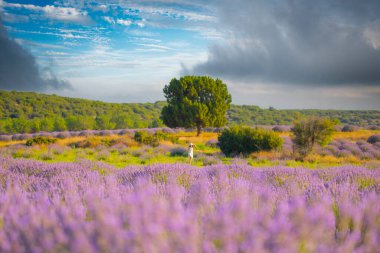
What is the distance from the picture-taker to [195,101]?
31.9 meters

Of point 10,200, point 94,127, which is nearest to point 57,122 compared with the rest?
point 94,127

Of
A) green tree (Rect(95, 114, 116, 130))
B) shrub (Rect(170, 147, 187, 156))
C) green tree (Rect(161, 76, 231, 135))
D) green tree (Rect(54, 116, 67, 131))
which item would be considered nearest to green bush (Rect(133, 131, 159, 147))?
shrub (Rect(170, 147, 187, 156))

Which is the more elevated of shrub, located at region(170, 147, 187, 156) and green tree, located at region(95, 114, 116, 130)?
shrub, located at region(170, 147, 187, 156)

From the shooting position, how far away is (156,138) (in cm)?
2256

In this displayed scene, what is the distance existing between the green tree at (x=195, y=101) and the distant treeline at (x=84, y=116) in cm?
2357

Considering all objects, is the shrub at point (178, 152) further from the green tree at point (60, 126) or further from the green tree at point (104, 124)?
the green tree at point (104, 124)

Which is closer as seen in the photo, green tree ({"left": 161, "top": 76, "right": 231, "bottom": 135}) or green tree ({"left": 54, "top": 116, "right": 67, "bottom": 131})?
green tree ({"left": 161, "top": 76, "right": 231, "bottom": 135})

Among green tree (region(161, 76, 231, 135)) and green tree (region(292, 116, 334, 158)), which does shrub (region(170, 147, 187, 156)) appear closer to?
green tree (region(292, 116, 334, 158))

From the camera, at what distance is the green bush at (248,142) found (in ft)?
52.9

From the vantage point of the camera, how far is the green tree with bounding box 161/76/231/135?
31656 mm

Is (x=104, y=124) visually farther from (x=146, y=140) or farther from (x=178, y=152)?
(x=178, y=152)

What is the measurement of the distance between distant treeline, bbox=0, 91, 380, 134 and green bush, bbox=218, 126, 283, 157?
127 ft

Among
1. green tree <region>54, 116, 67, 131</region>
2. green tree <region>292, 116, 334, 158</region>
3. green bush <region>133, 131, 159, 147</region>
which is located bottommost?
green tree <region>54, 116, 67, 131</region>

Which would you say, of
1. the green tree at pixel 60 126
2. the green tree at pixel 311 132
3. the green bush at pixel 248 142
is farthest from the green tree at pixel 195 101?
the green tree at pixel 60 126
